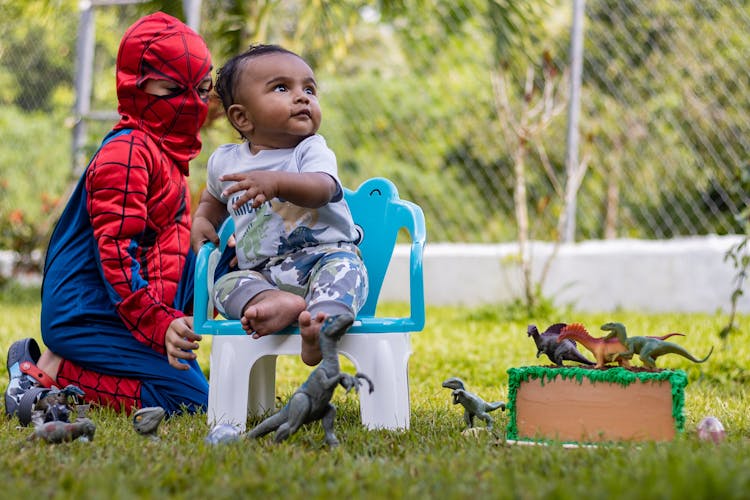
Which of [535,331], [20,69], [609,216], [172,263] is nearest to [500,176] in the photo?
[609,216]

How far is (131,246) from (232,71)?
2.12 ft

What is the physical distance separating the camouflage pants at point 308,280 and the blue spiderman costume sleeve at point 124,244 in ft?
0.88

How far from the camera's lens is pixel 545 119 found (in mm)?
5738

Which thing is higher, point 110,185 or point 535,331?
point 110,185

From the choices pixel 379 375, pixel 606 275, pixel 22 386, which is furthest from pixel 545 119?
pixel 22 386

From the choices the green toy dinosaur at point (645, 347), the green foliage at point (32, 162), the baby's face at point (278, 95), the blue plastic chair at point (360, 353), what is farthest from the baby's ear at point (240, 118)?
the green foliage at point (32, 162)

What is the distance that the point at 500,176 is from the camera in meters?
7.34

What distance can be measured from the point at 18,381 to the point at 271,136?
1137 mm

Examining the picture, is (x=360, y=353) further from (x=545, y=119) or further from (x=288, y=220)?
(x=545, y=119)

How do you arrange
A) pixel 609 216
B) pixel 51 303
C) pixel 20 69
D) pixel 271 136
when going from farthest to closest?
pixel 20 69 < pixel 609 216 < pixel 51 303 < pixel 271 136

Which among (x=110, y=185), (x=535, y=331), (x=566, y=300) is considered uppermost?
(x=110, y=185)

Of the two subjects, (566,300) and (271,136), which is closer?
(271,136)

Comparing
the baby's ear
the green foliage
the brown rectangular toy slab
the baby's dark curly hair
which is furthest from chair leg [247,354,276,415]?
the green foliage

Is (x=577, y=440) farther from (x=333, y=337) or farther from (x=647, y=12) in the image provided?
(x=647, y=12)
